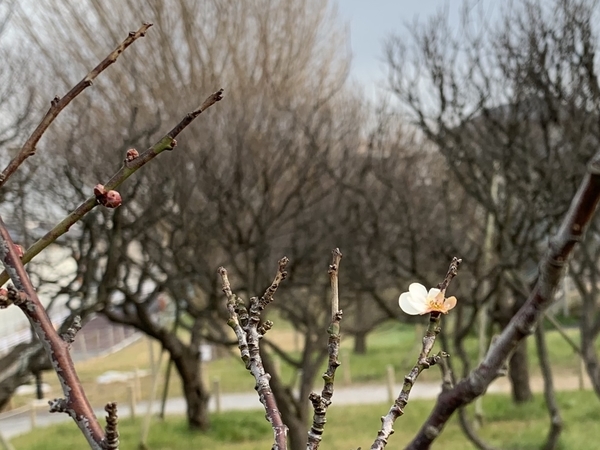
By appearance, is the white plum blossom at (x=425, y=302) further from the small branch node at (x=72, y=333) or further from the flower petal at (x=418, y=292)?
the small branch node at (x=72, y=333)

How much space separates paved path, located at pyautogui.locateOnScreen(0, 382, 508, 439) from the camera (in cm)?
1001

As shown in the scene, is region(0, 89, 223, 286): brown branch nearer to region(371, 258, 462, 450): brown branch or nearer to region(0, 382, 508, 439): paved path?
region(371, 258, 462, 450): brown branch

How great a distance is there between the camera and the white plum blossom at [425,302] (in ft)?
1.82

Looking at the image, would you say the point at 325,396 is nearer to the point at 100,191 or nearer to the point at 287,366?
the point at 100,191

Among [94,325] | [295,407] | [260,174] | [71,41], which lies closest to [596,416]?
[295,407]

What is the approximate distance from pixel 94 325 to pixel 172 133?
19.5 metres

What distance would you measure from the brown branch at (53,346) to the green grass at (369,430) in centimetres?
636

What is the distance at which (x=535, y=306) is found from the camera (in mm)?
556

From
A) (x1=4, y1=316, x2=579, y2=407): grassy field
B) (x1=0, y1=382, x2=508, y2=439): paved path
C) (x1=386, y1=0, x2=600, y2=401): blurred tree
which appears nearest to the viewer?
(x1=386, y1=0, x2=600, y2=401): blurred tree

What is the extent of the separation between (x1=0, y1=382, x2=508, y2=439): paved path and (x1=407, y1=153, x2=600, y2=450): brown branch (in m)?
9.51

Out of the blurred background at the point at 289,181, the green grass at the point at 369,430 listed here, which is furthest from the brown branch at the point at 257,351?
the green grass at the point at 369,430

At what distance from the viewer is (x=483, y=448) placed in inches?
142

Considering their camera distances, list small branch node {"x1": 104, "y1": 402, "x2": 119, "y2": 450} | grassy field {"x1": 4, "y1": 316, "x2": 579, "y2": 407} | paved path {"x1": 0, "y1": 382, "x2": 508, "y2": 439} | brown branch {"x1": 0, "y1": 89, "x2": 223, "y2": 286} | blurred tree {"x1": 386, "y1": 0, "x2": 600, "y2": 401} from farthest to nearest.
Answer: grassy field {"x1": 4, "y1": 316, "x2": 579, "y2": 407} < paved path {"x1": 0, "y1": 382, "x2": 508, "y2": 439} < blurred tree {"x1": 386, "y1": 0, "x2": 600, "y2": 401} < brown branch {"x1": 0, "y1": 89, "x2": 223, "y2": 286} < small branch node {"x1": 104, "y1": 402, "x2": 119, "y2": 450}

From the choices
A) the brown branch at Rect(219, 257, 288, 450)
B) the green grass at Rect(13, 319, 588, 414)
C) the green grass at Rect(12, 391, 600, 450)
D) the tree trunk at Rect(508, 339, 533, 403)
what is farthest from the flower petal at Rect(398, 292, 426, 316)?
the green grass at Rect(13, 319, 588, 414)
